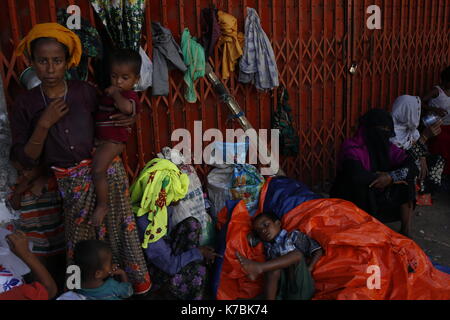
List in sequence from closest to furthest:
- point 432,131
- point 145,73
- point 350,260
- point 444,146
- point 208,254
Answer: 1. point 350,260
2. point 208,254
3. point 145,73
4. point 432,131
5. point 444,146

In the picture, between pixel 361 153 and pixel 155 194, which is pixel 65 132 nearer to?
pixel 155 194

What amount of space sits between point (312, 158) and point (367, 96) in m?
1.29

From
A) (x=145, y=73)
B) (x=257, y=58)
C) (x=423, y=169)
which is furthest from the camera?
(x=423, y=169)

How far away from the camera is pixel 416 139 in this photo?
457 cm

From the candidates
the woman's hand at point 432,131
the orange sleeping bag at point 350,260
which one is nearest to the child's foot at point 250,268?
the orange sleeping bag at point 350,260

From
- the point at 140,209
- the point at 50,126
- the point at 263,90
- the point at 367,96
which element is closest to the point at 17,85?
the point at 50,126

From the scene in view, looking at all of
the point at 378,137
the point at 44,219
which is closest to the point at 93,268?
the point at 44,219

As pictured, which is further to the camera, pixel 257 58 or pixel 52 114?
pixel 257 58

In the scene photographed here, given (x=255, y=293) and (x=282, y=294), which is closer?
(x=282, y=294)

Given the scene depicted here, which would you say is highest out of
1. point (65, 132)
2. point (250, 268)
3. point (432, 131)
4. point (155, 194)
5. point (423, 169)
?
point (65, 132)

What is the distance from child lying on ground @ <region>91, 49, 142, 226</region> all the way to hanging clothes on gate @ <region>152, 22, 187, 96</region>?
1008 millimetres

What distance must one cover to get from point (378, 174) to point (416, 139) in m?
1.16
